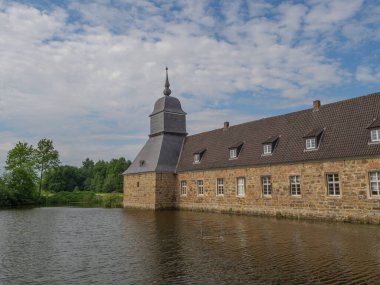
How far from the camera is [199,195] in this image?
27375 mm

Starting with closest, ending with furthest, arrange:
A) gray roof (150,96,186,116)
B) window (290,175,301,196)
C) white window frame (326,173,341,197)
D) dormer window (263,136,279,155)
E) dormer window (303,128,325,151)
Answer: white window frame (326,173,341,197) → dormer window (303,128,325,151) → window (290,175,301,196) → dormer window (263,136,279,155) → gray roof (150,96,186,116)

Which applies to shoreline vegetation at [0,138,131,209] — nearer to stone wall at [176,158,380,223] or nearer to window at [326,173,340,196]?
stone wall at [176,158,380,223]

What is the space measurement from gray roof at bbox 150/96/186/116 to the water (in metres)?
19.4

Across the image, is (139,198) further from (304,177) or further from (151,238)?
(151,238)

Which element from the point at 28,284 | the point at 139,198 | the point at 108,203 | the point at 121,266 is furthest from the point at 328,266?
the point at 108,203

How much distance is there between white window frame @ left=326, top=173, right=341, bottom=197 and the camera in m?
18.4

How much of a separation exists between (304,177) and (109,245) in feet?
40.1

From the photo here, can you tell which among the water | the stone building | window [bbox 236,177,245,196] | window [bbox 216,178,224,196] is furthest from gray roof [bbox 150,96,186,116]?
the water

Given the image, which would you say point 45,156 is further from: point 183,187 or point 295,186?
point 295,186

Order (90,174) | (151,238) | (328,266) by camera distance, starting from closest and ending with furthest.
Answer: (328,266)
(151,238)
(90,174)

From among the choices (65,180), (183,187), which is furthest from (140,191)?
(65,180)

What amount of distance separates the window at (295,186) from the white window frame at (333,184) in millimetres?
1832

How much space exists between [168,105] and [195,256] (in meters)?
24.9

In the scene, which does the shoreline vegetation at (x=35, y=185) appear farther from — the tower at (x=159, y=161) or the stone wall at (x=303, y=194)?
the stone wall at (x=303, y=194)
